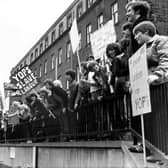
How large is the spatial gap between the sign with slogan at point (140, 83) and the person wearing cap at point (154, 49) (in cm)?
25

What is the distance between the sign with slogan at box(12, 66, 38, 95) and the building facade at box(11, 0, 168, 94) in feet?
18.5

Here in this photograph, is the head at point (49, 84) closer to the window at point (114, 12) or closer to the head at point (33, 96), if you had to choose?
the head at point (33, 96)

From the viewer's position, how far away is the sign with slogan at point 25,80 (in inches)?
568

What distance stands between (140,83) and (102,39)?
5.60 meters

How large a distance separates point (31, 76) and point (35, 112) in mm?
3254

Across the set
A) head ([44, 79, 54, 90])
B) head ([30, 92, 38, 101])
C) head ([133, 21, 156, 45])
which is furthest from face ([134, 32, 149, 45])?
head ([30, 92, 38, 101])

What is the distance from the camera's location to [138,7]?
241 inches

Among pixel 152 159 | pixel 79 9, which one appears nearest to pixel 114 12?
pixel 79 9

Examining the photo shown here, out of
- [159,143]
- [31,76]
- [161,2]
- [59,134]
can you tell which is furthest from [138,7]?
[161,2]

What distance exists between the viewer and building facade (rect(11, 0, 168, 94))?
17086 mm

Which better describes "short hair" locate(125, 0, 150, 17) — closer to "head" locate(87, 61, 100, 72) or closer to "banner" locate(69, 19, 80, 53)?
"head" locate(87, 61, 100, 72)

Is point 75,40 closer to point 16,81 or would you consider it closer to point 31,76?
point 31,76

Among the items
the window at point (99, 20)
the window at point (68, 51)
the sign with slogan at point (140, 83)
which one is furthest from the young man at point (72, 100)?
the window at point (68, 51)

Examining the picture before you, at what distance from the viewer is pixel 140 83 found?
194 inches
